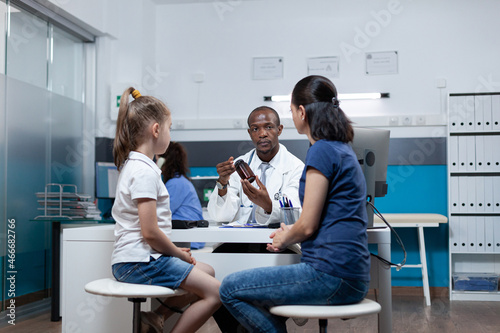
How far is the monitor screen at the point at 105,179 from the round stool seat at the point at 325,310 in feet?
9.32

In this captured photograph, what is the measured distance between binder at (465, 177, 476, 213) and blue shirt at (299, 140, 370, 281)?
3.02 m

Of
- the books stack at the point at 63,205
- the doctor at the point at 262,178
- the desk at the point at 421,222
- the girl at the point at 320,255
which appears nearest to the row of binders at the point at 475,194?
the desk at the point at 421,222

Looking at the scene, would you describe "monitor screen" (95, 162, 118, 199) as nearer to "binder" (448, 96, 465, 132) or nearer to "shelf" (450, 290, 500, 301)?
"binder" (448, 96, 465, 132)

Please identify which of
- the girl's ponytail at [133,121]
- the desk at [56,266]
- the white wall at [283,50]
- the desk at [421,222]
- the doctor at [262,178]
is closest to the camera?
the girl's ponytail at [133,121]

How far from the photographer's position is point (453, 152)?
14.4 feet

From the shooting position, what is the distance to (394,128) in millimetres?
4684

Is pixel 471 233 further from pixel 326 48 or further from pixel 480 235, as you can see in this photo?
pixel 326 48

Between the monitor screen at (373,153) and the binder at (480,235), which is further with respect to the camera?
the binder at (480,235)

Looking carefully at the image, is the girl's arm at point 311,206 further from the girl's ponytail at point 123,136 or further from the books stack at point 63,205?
the books stack at point 63,205

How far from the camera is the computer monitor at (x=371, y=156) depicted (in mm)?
2064

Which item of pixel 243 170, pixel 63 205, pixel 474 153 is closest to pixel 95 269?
pixel 243 170

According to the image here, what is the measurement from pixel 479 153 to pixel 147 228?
3470mm

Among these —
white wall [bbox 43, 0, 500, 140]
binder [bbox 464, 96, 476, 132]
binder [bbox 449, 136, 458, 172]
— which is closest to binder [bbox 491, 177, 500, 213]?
binder [bbox 449, 136, 458, 172]

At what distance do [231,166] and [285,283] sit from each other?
2.82 feet
